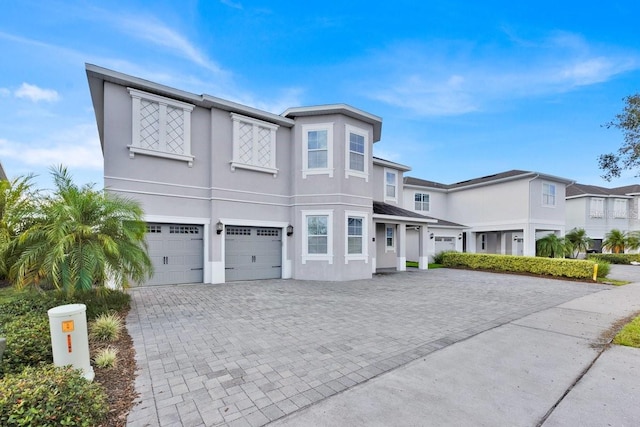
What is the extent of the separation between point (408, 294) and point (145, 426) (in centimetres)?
823

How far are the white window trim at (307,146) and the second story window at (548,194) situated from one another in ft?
57.3

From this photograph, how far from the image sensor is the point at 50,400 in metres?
2.41

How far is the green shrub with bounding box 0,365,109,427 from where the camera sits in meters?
2.27

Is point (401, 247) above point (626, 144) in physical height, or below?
below

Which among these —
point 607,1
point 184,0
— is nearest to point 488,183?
point 607,1

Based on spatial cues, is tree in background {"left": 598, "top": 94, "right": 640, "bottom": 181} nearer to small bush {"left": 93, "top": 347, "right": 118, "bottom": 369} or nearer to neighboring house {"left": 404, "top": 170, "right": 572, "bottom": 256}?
small bush {"left": 93, "top": 347, "right": 118, "bottom": 369}

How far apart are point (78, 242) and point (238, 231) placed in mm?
6054

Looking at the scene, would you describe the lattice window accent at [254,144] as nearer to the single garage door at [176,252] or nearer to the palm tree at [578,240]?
Result: the single garage door at [176,252]

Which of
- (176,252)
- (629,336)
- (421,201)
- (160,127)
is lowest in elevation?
(629,336)

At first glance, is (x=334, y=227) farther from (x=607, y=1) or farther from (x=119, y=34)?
(x=607, y=1)

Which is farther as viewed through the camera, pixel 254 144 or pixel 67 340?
pixel 254 144

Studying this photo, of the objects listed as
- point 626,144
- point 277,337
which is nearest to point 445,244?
point 626,144

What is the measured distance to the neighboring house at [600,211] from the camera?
26094mm

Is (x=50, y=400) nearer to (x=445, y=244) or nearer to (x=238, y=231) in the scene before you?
(x=238, y=231)
